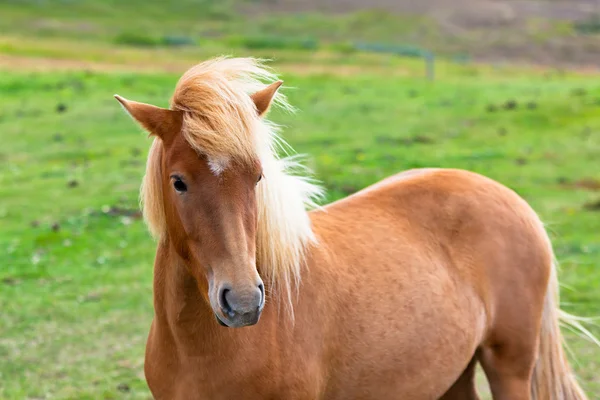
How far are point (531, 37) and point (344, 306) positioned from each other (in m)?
47.1

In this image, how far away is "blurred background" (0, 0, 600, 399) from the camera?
24.0 feet

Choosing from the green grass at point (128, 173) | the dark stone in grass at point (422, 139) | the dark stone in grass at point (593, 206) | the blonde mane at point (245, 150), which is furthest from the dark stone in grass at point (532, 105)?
the blonde mane at point (245, 150)

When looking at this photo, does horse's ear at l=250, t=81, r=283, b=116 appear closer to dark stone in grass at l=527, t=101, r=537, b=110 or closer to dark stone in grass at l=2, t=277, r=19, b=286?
dark stone in grass at l=2, t=277, r=19, b=286

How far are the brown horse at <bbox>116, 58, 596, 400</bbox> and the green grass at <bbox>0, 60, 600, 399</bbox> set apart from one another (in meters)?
1.90

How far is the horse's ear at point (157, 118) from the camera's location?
341 centimetres

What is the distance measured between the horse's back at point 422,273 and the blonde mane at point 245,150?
29 centimetres

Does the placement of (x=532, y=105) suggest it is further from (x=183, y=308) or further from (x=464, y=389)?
(x=183, y=308)

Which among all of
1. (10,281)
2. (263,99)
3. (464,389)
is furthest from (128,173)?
(263,99)

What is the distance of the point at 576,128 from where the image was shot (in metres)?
17.4

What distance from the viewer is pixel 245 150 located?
332cm

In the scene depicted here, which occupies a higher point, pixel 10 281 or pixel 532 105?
pixel 532 105

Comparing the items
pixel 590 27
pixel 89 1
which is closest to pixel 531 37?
pixel 590 27

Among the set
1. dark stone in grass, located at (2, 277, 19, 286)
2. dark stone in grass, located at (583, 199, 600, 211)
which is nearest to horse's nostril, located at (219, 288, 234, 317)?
dark stone in grass, located at (2, 277, 19, 286)

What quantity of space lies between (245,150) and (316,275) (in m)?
0.90
